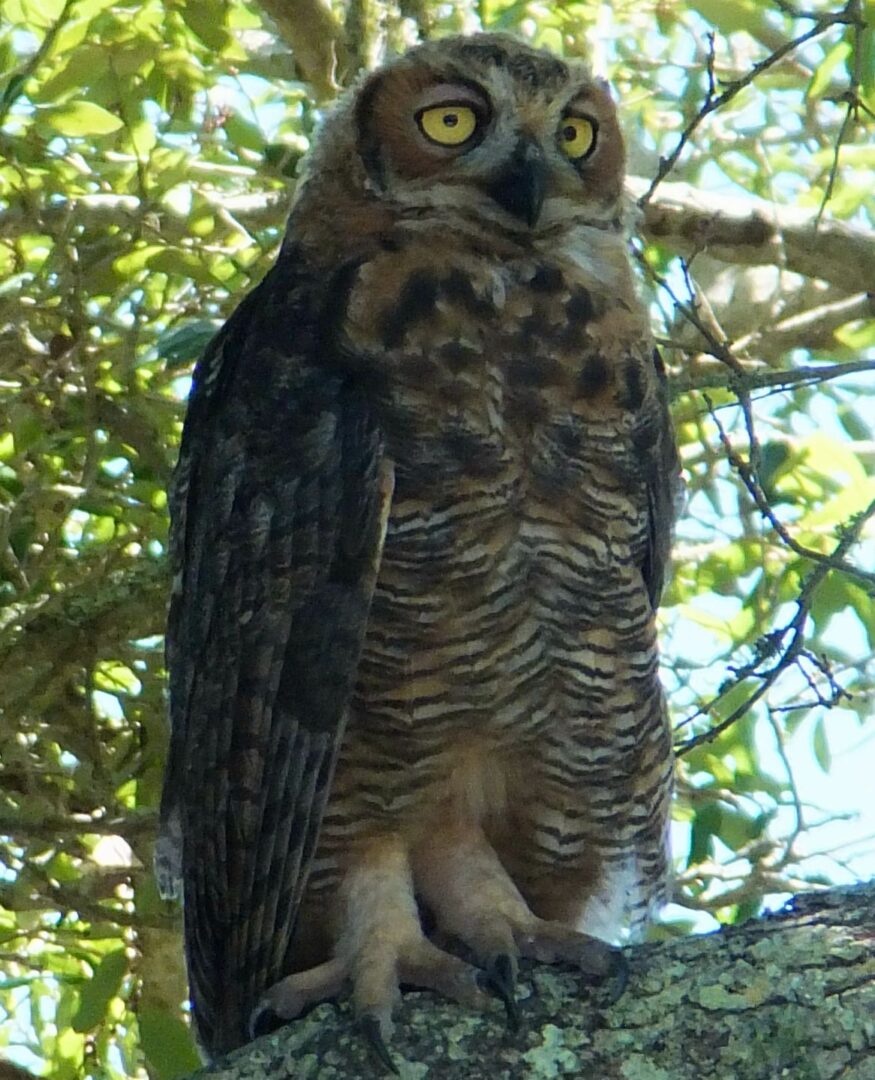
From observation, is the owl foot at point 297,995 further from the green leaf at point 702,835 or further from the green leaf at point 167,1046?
the green leaf at point 702,835

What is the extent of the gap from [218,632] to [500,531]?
0.42 meters

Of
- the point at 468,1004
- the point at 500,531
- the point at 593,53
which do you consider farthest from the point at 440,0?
the point at 468,1004

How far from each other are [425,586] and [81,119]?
4.26 ft

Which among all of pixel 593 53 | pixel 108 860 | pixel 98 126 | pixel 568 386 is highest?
pixel 593 53

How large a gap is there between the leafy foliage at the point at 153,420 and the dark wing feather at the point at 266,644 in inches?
21.6

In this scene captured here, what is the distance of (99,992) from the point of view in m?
2.83

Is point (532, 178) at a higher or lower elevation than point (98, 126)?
lower

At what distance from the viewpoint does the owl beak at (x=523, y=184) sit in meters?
2.36

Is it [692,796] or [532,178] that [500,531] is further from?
[692,796]

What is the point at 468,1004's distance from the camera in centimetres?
188

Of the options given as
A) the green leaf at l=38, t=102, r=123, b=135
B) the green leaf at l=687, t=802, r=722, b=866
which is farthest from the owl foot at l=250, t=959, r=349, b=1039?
the green leaf at l=38, t=102, r=123, b=135

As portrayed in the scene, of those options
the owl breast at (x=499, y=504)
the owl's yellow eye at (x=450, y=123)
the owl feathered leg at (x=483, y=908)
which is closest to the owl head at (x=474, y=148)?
the owl's yellow eye at (x=450, y=123)

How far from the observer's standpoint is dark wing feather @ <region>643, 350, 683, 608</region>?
2.43m

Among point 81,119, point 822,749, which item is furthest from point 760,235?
point 81,119
